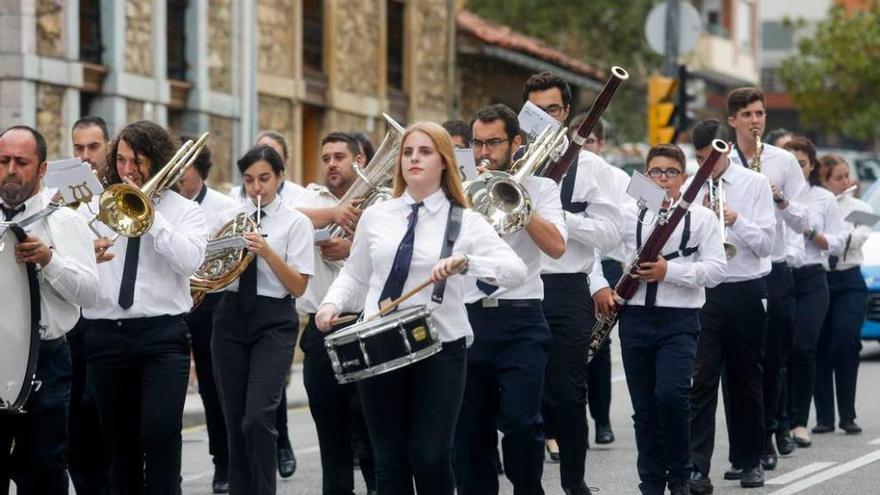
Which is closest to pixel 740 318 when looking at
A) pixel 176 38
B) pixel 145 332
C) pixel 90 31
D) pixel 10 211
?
pixel 145 332

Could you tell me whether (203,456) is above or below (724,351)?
below

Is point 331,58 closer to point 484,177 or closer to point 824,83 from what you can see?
point 484,177

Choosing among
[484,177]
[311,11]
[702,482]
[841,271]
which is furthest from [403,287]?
[311,11]

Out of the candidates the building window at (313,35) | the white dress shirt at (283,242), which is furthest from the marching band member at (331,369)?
the building window at (313,35)

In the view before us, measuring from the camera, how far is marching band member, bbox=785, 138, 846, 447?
571 inches

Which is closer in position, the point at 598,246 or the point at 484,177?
the point at 484,177

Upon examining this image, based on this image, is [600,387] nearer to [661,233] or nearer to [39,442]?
[661,233]

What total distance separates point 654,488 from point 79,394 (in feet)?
9.74

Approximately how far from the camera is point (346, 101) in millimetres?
30141

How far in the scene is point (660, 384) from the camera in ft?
36.2

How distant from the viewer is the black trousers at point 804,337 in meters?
14.5

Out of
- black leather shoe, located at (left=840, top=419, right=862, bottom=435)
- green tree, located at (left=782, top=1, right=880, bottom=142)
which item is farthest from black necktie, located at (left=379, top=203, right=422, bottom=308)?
green tree, located at (left=782, top=1, right=880, bottom=142)

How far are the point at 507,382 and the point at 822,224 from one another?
19.6 feet

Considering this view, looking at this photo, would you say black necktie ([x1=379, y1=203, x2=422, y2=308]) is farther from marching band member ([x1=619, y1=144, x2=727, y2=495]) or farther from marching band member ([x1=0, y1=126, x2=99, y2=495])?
marching band member ([x1=619, y1=144, x2=727, y2=495])
